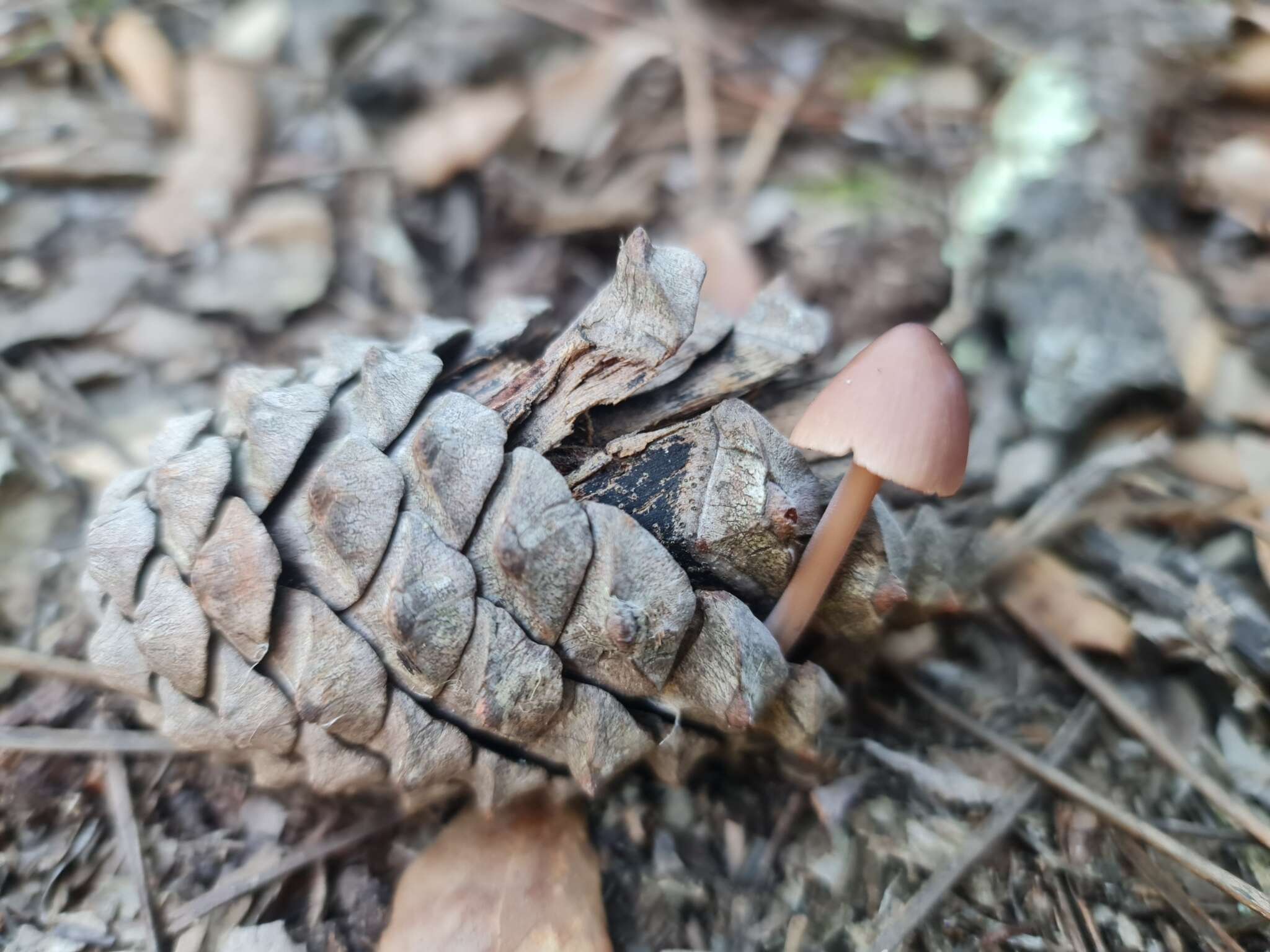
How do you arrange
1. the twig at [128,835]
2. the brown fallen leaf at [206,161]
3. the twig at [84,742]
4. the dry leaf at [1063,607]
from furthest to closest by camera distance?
the brown fallen leaf at [206,161]
the dry leaf at [1063,607]
the twig at [84,742]
the twig at [128,835]

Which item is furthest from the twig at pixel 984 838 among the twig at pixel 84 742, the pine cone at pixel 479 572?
the twig at pixel 84 742

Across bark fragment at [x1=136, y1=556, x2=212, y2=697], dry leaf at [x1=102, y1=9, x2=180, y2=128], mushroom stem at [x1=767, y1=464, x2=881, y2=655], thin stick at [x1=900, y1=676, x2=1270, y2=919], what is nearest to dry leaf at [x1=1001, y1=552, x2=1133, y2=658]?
thin stick at [x1=900, y1=676, x2=1270, y2=919]

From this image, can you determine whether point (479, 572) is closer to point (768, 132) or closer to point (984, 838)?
point (984, 838)

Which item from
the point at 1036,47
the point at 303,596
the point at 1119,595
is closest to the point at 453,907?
the point at 303,596

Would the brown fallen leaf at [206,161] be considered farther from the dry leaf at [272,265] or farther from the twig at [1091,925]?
the twig at [1091,925]

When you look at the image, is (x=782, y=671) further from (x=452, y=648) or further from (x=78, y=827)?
(x=78, y=827)
